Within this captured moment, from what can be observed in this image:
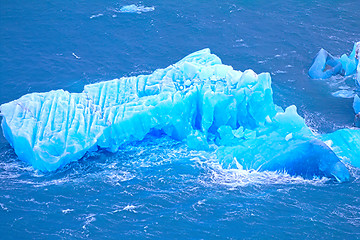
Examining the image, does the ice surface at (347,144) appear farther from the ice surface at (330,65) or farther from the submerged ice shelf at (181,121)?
the ice surface at (330,65)

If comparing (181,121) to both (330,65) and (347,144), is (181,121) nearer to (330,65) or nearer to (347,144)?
(347,144)

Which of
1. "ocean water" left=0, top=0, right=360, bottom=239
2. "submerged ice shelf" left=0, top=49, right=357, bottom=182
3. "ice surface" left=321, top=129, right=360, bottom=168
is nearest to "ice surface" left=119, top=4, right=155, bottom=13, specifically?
"ocean water" left=0, top=0, right=360, bottom=239

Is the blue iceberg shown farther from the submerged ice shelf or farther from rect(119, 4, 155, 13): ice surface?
rect(119, 4, 155, 13): ice surface

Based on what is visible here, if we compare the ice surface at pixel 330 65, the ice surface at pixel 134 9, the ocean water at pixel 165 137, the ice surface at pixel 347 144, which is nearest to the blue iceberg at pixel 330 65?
the ice surface at pixel 330 65

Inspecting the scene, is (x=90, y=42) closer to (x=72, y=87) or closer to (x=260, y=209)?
(x=72, y=87)

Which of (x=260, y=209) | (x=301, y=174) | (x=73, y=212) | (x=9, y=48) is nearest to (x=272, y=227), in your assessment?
(x=260, y=209)

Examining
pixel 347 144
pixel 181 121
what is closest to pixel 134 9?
pixel 181 121
